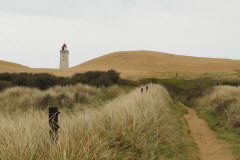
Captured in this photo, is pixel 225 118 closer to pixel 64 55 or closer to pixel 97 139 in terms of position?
pixel 97 139

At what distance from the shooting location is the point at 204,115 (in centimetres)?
1422

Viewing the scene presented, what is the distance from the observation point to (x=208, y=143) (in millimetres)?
9055

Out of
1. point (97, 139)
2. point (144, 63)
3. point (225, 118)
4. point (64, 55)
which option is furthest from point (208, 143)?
point (64, 55)

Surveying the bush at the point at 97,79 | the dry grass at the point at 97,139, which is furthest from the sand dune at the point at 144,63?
the dry grass at the point at 97,139

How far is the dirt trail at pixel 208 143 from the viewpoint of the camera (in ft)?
24.7

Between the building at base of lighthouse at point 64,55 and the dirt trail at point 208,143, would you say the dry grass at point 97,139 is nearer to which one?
the dirt trail at point 208,143

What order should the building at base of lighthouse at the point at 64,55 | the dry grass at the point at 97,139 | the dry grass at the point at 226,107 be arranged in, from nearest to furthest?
the dry grass at the point at 97,139, the dry grass at the point at 226,107, the building at base of lighthouse at the point at 64,55

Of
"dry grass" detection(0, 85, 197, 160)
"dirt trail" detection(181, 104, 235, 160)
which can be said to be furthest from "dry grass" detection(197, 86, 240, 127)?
"dry grass" detection(0, 85, 197, 160)

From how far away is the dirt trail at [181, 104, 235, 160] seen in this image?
7527 millimetres

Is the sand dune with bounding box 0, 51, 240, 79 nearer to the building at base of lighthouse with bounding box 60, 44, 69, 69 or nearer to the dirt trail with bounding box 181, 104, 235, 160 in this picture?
the building at base of lighthouse with bounding box 60, 44, 69, 69

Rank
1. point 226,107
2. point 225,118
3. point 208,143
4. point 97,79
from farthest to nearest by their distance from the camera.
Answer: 1. point 97,79
2. point 226,107
3. point 225,118
4. point 208,143

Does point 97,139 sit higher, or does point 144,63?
point 144,63

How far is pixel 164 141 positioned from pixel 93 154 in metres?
2.98

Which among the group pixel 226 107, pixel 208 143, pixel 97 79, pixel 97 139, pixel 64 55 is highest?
pixel 64 55
